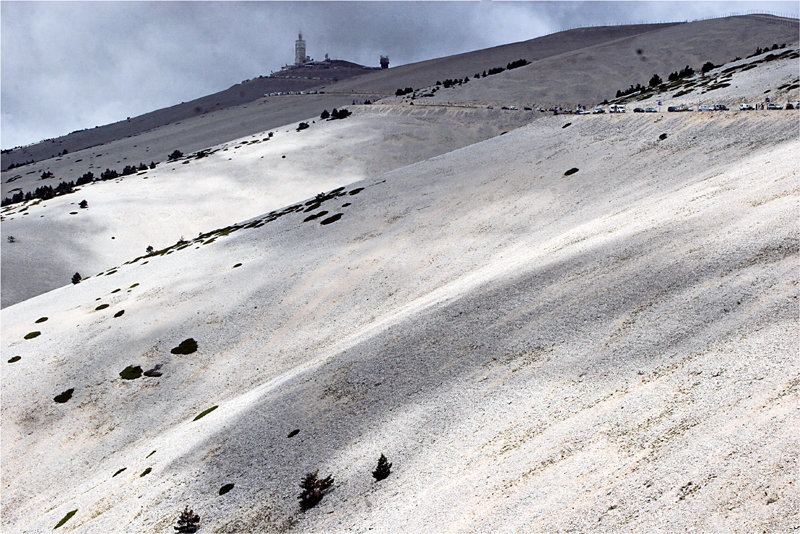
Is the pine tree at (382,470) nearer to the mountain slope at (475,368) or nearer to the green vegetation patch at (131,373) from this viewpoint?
the mountain slope at (475,368)

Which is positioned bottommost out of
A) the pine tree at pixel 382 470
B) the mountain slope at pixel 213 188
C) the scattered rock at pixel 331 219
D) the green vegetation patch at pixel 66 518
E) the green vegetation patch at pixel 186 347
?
the green vegetation patch at pixel 66 518

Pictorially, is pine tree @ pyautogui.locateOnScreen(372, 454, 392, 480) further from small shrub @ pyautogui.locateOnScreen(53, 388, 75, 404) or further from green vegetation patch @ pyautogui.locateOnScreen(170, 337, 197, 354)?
small shrub @ pyautogui.locateOnScreen(53, 388, 75, 404)

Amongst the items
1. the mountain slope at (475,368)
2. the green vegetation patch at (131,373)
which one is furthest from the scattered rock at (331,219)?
the green vegetation patch at (131,373)

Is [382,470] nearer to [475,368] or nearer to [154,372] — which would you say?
[475,368]

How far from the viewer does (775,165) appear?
38.8 m

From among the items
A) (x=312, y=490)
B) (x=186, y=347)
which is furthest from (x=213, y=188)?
(x=312, y=490)

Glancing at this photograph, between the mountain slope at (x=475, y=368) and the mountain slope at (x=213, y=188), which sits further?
the mountain slope at (x=213, y=188)

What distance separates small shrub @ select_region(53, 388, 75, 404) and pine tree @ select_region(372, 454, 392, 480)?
992 inches

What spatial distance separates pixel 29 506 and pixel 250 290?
70.4 feet

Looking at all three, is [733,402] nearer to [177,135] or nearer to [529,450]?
[529,450]

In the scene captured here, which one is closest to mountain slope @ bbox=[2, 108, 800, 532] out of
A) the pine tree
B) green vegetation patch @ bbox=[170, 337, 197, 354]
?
the pine tree

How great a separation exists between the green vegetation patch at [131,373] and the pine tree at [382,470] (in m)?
23.1

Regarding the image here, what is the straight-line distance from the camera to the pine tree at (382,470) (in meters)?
23.7

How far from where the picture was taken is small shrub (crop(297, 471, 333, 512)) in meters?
23.7
